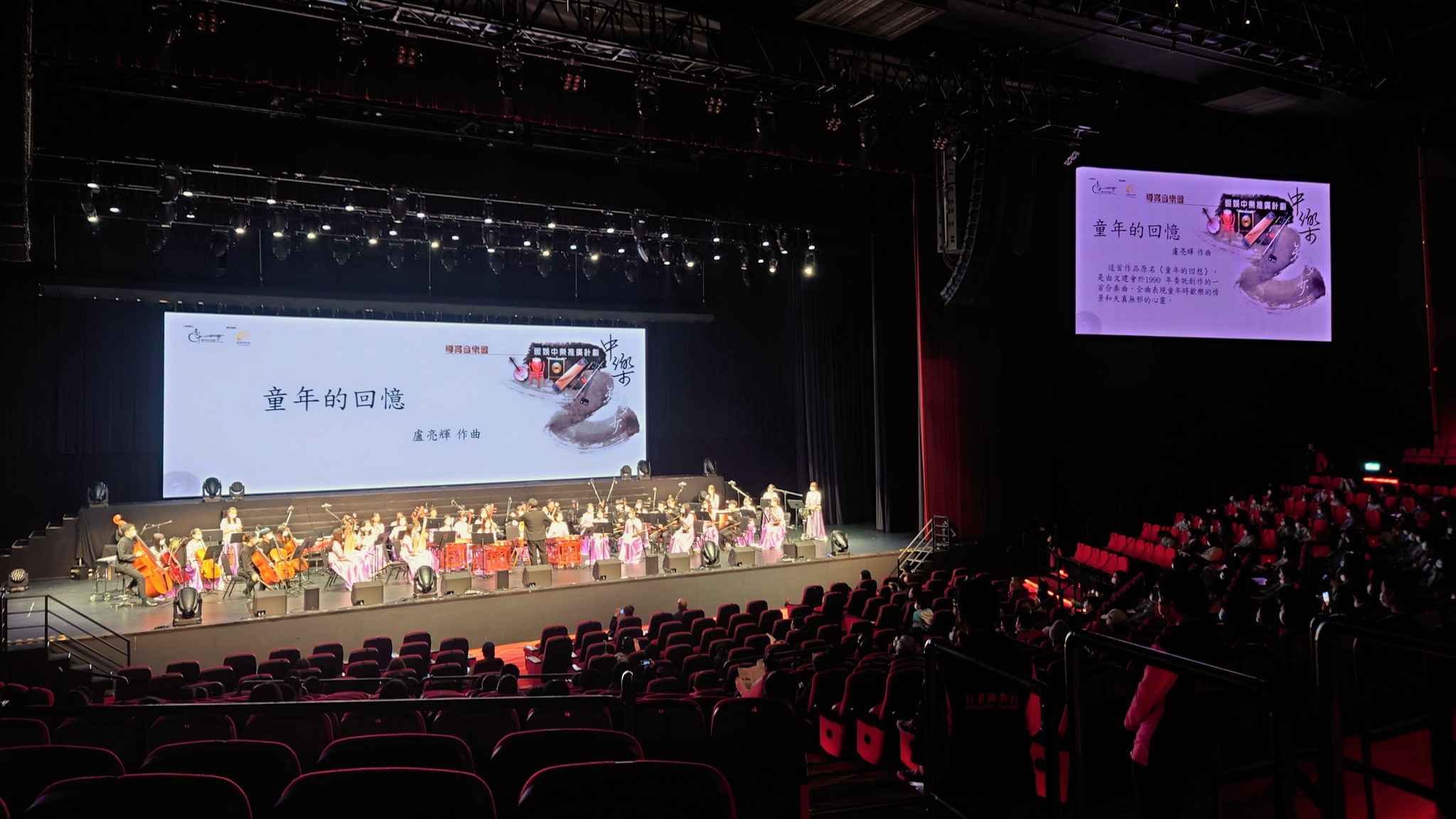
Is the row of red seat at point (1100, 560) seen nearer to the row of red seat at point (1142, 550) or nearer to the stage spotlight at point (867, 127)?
the row of red seat at point (1142, 550)

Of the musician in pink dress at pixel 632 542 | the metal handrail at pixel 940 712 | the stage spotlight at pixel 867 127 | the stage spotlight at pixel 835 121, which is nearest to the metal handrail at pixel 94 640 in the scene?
the musician in pink dress at pixel 632 542

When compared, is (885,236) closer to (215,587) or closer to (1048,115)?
(1048,115)

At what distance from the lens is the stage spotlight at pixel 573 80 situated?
434 inches

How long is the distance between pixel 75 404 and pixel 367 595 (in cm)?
825

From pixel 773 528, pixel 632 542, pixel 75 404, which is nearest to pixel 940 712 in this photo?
pixel 632 542

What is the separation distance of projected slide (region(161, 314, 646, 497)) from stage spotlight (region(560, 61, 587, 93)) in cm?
796

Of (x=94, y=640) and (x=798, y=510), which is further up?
(x=798, y=510)

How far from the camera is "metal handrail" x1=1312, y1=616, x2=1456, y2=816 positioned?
90.3 inches

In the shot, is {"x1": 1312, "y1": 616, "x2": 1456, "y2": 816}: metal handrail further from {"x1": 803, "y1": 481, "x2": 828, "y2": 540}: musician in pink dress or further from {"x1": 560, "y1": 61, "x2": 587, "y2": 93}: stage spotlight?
{"x1": 803, "y1": 481, "x2": 828, "y2": 540}: musician in pink dress

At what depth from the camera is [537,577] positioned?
13.0 m

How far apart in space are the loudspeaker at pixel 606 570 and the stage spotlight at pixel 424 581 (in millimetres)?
2319

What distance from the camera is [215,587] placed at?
13305mm

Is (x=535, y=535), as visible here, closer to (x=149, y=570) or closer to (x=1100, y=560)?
(x=149, y=570)

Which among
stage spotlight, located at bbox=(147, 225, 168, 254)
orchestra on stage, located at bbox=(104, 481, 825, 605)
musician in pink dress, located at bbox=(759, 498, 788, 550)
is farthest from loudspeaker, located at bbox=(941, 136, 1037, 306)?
stage spotlight, located at bbox=(147, 225, 168, 254)
